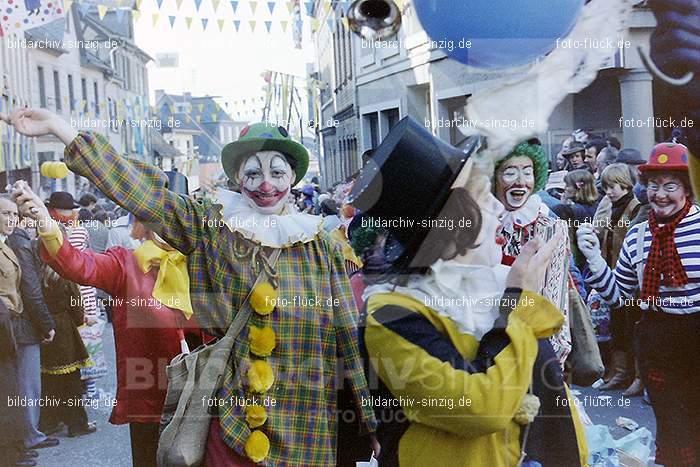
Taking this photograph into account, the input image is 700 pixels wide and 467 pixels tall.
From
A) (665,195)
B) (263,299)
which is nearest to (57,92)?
(263,299)

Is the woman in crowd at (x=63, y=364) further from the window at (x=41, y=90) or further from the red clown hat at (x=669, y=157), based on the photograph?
the red clown hat at (x=669, y=157)

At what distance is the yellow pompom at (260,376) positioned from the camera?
2439mm

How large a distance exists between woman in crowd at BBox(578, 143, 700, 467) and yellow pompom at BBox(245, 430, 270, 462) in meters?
1.15

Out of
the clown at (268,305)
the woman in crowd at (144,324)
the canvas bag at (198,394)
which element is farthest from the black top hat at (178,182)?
the canvas bag at (198,394)

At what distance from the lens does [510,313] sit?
6.34 ft

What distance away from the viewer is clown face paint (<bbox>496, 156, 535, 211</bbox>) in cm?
260

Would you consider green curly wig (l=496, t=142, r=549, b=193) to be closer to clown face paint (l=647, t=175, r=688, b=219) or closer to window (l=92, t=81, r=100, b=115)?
clown face paint (l=647, t=175, r=688, b=219)

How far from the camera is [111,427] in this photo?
9.22 feet

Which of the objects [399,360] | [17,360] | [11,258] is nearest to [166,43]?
[11,258]

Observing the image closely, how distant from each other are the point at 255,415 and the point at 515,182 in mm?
1032

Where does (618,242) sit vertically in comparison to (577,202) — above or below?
below

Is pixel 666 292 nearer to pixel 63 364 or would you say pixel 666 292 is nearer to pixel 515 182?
pixel 515 182

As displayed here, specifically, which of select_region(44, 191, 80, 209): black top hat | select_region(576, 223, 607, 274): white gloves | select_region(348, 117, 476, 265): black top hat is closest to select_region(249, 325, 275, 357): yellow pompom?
select_region(348, 117, 476, 265): black top hat

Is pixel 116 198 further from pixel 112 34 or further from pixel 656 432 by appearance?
pixel 656 432
